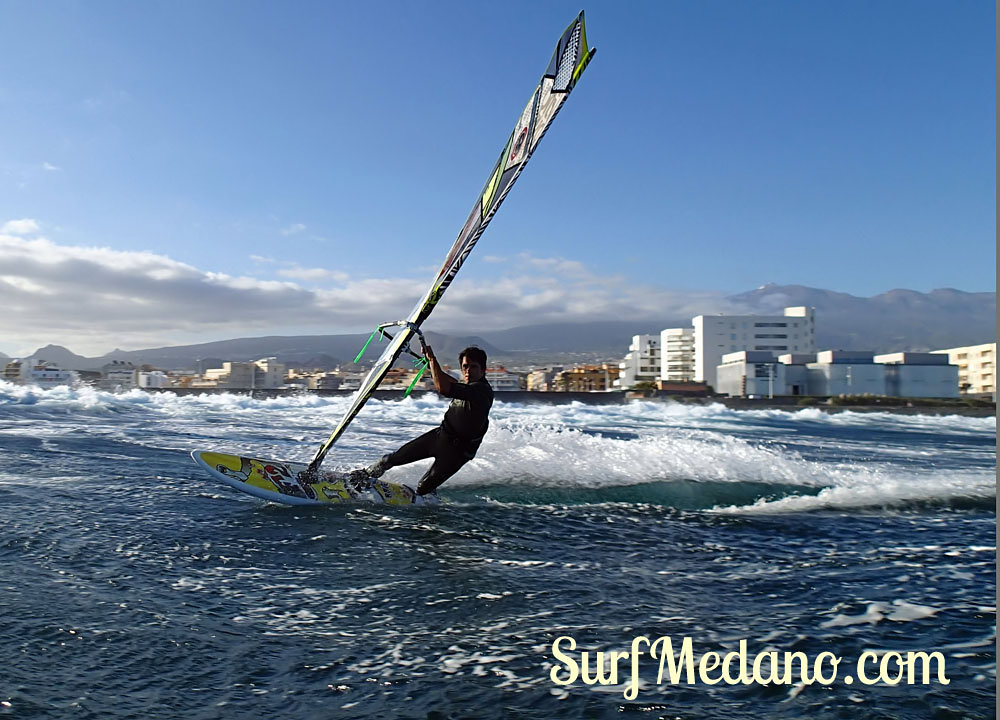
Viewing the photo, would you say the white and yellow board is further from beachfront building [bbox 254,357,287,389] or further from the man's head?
beachfront building [bbox 254,357,287,389]

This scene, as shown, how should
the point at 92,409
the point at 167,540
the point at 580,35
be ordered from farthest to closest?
the point at 92,409
the point at 167,540
the point at 580,35

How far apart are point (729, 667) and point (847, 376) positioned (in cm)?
8058

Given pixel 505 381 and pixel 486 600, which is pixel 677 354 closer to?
pixel 505 381

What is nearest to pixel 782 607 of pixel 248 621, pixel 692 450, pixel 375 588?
pixel 375 588

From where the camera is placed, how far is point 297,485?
726 cm

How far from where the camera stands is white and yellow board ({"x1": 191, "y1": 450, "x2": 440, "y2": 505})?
7141 millimetres

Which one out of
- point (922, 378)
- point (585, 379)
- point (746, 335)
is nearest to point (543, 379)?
point (585, 379)

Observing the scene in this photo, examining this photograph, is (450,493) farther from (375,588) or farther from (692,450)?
(692,450)

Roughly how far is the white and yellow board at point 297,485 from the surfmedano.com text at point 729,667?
4.04 m

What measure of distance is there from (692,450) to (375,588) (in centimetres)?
793

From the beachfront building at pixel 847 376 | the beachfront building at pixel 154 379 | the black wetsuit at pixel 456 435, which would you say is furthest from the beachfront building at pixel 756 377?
the black wetsuit at pixel 456 435

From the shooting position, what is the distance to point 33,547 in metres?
5.11

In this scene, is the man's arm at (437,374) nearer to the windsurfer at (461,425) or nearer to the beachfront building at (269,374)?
the windsurfer at (461,425)

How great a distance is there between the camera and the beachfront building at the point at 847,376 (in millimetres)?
72875
